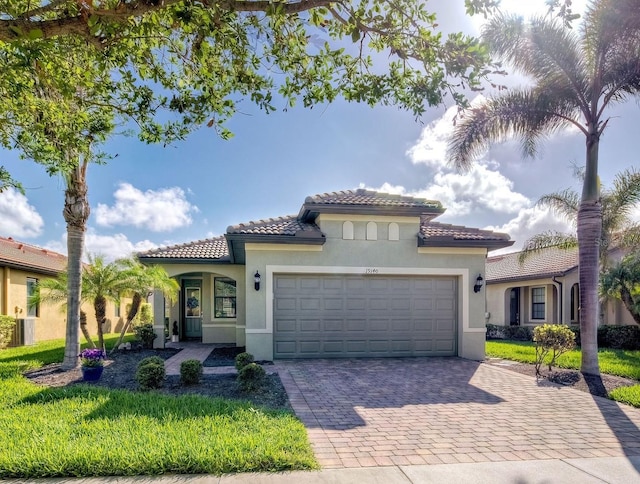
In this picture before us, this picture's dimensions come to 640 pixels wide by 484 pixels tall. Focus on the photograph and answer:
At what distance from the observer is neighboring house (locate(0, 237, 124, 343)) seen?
1603cm

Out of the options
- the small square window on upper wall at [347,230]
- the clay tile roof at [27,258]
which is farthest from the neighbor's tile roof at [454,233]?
the clay tile roof at [27,258]

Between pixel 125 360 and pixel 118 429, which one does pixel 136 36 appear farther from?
pixel 125 360

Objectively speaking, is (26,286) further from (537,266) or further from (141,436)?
(537,266)

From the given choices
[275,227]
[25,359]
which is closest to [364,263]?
[275,227]

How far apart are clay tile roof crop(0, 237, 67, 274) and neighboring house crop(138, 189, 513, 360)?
32.7 ft

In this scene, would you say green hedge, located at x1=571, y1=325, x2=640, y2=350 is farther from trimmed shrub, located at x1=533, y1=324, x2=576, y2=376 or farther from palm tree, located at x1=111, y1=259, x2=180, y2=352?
palm tree, located at x1=111, y1=259, x2=180, y2=352

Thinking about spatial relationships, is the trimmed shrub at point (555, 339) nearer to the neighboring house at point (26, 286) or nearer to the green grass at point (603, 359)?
the green grass at point (603, 359)

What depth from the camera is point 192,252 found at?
1545 centimetres

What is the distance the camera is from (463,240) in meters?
12.2

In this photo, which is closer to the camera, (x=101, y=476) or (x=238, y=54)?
(x=101, y=476)

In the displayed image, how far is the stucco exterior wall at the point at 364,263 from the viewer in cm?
1148

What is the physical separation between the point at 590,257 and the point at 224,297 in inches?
507

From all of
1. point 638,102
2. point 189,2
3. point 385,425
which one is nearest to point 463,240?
point 638,102

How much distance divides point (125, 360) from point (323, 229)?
266 inches
